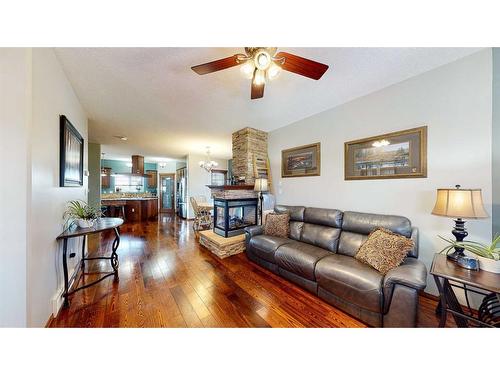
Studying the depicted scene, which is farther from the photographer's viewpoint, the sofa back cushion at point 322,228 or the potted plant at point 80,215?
the sofa back cushion at point 322,228

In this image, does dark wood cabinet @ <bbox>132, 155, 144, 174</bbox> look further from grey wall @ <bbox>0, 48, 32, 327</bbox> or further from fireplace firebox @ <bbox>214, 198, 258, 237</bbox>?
grey wall @ <bbox>0, 48, 32, 327</bbox>

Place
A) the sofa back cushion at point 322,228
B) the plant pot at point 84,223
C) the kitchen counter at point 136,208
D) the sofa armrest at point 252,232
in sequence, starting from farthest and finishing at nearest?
the kitchen counter at point 136,208 < the sofa armrest at point 252,232 < the sofa back cushion at point 322,228 < the plant pot at point 84,223

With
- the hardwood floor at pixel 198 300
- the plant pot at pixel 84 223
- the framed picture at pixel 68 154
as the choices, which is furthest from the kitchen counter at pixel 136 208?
the plant pot at pixel 84 223

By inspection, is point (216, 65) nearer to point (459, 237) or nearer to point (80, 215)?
point (80, 215)

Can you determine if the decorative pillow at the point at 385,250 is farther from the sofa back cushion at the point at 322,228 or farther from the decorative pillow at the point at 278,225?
the decorative pillow at the point at 278,225

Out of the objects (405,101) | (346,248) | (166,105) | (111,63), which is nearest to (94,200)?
(166,105)

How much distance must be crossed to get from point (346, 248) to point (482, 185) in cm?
141

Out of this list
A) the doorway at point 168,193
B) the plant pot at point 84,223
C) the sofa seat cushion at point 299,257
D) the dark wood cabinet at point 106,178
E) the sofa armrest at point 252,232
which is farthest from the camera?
the doorway at point 168,193

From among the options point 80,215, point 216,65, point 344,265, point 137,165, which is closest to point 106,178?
point 137,165

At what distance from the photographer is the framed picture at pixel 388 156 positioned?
1987 millimetres

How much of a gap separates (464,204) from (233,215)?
3.16 m

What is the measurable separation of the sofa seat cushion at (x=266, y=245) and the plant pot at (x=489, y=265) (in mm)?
1740

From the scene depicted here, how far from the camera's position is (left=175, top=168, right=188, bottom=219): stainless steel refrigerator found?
276 inches

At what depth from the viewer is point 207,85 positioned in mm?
2176
